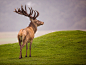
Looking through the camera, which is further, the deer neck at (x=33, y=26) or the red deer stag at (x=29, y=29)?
the deer neck at (x=33, y=26)

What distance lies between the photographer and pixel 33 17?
1288cm

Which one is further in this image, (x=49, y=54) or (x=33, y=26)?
(x=49, y=54)

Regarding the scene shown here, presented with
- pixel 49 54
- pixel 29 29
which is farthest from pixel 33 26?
pixel 49 54

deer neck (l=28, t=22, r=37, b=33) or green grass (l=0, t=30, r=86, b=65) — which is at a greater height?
deer neck (l=28, t=22, r=37, b=33)

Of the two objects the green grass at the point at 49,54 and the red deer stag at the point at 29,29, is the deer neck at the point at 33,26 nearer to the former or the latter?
the red deer stag at the point at 29,29

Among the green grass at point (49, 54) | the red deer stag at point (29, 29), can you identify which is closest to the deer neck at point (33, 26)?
the red deer stag at point (29, 29)

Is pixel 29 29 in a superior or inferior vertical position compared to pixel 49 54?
superior

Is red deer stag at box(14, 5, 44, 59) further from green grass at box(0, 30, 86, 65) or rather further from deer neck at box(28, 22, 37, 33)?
green grass at box(0, 30, 86, 65)

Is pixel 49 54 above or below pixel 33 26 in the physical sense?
below

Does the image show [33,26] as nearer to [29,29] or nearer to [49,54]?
[29,29]

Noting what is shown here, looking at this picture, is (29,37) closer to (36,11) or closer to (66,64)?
(36,11)

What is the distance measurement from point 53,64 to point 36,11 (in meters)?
6.65

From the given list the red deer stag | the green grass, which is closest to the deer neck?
the red deer stag

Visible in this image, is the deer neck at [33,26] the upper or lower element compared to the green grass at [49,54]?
upper
